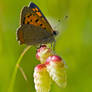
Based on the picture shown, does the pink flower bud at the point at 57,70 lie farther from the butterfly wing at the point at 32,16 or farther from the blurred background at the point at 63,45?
the blurred background at the point at 63,45

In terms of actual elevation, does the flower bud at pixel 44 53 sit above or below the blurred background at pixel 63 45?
above

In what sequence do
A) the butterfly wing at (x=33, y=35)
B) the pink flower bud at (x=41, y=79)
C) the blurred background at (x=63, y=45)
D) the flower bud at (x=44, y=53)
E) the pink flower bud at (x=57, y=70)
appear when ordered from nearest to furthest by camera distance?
the pink flower bud at (x=57, y=70), the pink flower bud at (x=41, y=79), the flower bud at (x=44, y=53), the butterfly wing at (x=33, y=35), the blurred background at (x=63, y=45)

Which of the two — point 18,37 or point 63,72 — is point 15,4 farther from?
point 63,72

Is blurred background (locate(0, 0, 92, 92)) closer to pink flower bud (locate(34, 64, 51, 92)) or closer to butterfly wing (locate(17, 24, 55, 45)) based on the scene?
butterfly wing (locate(17, 24, 55, 45))

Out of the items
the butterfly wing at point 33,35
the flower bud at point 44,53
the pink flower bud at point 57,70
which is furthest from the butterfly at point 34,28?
the pink flower bud at point 57,70

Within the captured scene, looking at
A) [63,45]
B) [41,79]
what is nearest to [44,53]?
[41,79]

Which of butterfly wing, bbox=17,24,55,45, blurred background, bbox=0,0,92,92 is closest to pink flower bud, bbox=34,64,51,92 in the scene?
butterfly wing, bbox=17,24,55,45
